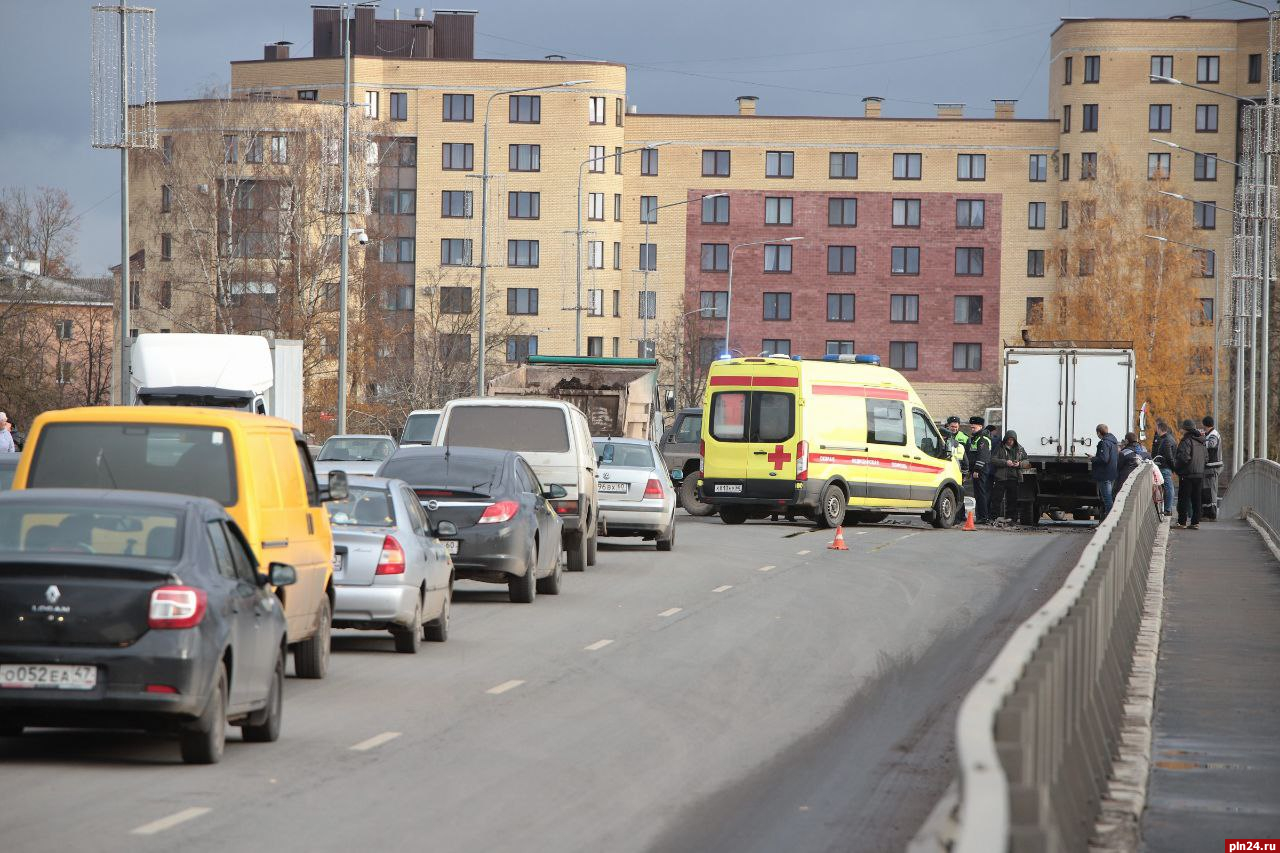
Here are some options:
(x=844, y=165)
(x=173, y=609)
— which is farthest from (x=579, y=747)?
(x=844, y=165)

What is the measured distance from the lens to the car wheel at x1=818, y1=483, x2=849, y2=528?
121ft

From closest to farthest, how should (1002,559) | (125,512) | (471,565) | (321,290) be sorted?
(125,512) → (471,565) → (1002,559) → (321,290)

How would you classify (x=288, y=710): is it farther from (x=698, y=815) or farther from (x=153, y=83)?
(x=153, y=83)

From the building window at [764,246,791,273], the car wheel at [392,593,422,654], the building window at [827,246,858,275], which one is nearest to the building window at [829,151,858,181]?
the building window at [827,246,858,275]

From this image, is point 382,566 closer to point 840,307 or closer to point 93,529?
point 93,529

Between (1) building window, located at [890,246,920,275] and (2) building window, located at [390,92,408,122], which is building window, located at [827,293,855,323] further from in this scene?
Answer: (2) building window, located at [390,92,408,122]

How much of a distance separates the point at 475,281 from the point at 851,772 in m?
93.5

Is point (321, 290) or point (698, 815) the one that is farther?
point (321, 290)

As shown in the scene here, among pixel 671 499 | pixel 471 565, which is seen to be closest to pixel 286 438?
pixel 471 565

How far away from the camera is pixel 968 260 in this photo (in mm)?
109062

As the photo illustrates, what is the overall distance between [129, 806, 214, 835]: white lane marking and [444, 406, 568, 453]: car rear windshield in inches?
636

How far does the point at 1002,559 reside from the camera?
29.3 metres

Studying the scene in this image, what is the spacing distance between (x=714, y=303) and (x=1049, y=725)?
10275cm

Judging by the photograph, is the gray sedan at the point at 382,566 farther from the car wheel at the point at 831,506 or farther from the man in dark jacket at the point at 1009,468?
the man in dark jacket at the point at 1009,468
